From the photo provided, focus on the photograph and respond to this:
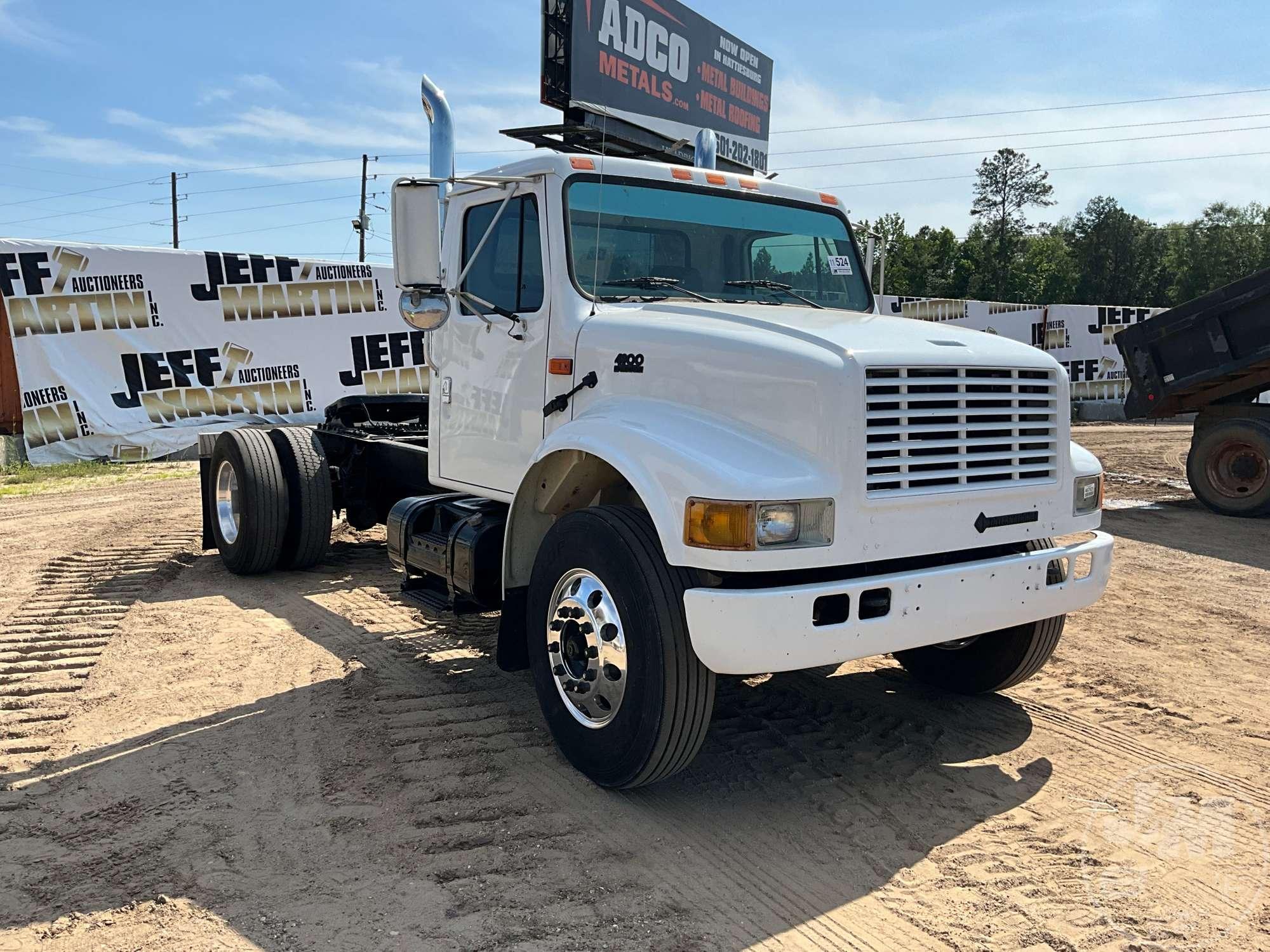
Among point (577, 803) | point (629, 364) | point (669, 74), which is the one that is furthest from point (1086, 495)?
point (669, 74)

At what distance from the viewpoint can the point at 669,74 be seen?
15633 mm

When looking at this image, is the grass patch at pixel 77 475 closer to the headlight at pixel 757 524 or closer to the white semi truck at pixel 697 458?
the white semi truck at pixel 697 458

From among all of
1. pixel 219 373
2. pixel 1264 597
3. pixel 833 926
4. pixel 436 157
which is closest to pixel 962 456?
pixel 833 926

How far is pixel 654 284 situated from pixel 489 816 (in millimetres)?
2358

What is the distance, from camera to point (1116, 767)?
411 cm

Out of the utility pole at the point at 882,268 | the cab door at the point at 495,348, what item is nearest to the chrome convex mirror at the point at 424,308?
the cab door at the point at 495,348

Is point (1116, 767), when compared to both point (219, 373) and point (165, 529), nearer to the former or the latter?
point (165, 529)

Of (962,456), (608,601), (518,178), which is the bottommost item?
(608,601)

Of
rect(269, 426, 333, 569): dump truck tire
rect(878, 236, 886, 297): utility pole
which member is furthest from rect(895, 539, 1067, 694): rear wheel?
rect(269, 426, 333, 569): dump truck tire

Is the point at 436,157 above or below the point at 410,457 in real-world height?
above

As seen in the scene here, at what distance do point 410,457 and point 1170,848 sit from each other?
479 centimetres

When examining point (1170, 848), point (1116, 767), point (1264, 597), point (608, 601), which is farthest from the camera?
point (1264, 597)

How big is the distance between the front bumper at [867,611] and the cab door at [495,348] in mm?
1627

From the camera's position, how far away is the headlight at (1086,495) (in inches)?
159
